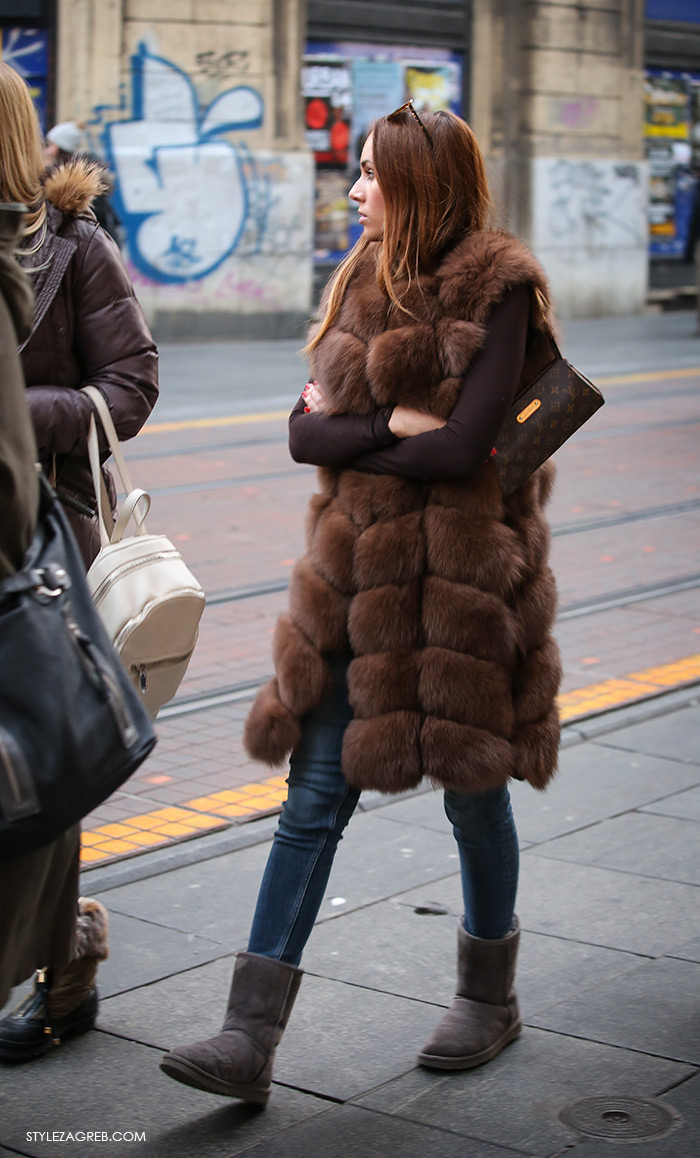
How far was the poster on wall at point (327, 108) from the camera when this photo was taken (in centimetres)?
1967

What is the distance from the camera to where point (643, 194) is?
895 inches

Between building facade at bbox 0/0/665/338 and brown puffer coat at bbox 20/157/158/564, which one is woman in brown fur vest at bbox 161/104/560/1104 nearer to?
brown puffer coat at bbox 20/157/158/564

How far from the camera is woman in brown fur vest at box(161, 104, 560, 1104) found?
119 inches

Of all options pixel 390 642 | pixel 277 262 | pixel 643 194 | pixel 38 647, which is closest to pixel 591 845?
pixel 390 642

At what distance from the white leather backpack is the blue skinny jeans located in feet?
0.98

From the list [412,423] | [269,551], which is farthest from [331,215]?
[412,423]

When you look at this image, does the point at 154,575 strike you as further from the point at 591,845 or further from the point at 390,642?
the point at 591,845

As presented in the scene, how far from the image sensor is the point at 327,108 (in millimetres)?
19875

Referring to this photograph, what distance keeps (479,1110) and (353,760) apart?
2.32ft

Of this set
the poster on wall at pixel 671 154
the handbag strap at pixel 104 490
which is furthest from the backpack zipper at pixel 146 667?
the poster on wall at pixel 671 154

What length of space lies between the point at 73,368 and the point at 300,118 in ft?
53.5

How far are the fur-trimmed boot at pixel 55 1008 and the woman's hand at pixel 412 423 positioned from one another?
1209mm

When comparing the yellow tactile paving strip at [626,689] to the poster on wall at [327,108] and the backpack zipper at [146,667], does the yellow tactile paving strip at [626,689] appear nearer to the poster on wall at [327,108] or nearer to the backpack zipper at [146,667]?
the backpack zipper at [146,667]

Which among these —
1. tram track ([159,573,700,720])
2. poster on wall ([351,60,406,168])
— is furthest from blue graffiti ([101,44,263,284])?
tram track ([159,573,700,720])
